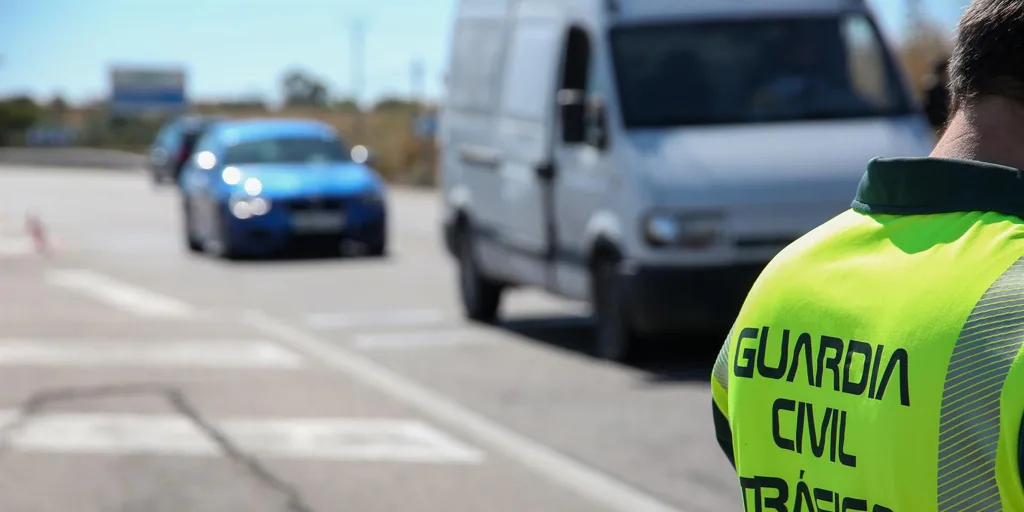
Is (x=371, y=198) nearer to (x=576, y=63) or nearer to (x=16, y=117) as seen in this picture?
(x=576, y=63)

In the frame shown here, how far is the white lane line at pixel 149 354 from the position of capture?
1084cm

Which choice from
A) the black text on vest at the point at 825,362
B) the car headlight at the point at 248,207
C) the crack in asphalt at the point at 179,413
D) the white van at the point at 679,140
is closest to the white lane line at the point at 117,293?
the car headlight at the point at 248,207

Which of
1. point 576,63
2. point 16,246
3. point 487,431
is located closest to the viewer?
point 487,431

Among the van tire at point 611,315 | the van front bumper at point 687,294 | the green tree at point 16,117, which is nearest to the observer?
the van front bumper at point 687,294

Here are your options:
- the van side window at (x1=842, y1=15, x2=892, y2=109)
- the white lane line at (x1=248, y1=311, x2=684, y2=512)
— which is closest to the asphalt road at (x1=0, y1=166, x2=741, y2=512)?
the white lane line at (x1=248, y1=311, x2=684, y2=512)

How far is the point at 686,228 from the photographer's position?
386 inches

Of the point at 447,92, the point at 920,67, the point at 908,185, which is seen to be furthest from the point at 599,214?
the point at 920,67

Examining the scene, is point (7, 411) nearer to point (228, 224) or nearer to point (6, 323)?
point (6, 323)

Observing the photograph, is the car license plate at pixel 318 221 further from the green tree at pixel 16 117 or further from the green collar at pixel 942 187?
the green tree at pixel 16 117

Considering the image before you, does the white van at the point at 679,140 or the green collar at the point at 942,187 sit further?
the white van at the point at 679,140

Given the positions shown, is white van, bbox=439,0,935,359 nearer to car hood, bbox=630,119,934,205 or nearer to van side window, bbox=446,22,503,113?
car hood, bbox=630,119,934,205

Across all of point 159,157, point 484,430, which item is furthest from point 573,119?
point 159,157

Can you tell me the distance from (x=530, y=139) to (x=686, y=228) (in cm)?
192

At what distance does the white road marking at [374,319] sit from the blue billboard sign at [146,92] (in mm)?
106114
